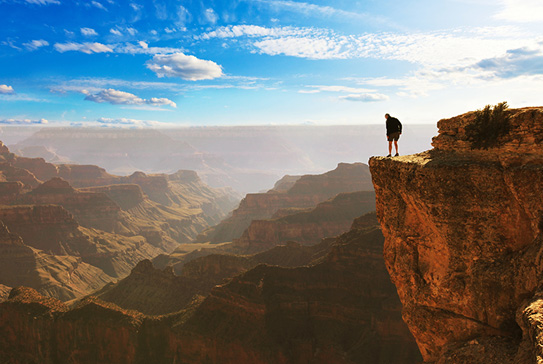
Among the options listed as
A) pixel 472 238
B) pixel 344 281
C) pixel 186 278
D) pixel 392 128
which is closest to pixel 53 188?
pixel 186 278

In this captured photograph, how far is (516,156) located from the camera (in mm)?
12617

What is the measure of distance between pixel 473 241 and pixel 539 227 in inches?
93.1

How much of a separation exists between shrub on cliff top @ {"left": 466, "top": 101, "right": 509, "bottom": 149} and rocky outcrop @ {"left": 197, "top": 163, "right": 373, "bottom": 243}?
117 meters

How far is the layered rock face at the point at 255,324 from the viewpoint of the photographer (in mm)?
39094

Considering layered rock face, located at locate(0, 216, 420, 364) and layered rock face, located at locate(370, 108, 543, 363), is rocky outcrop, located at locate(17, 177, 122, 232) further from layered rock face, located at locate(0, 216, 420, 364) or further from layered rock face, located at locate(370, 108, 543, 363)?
layered rock face, located at locate(370, 108, 543, 363)

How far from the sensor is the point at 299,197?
142250 mm

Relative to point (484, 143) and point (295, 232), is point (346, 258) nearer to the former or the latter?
point (484, 143)

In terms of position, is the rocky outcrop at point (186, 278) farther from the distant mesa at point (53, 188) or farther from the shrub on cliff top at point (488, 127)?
the distant mesa at point (53, 188)

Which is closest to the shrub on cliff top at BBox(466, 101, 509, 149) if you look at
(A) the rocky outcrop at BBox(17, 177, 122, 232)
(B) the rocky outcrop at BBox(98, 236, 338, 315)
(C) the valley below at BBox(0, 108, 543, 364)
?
(C) the valley below at BBox(0, 108, 543, 364)

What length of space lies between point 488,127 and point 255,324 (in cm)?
3532

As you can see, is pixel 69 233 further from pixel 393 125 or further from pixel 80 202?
pixel 393 125

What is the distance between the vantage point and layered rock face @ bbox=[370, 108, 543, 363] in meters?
11.9

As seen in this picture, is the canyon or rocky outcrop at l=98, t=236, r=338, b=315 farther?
the canyon

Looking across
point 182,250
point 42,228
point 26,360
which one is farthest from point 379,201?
point 42,228
